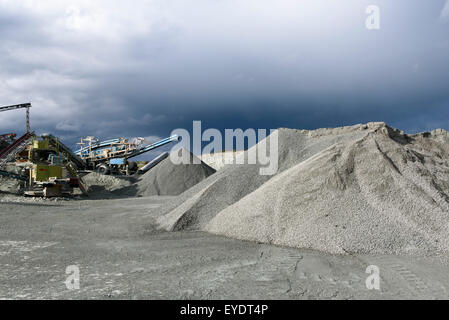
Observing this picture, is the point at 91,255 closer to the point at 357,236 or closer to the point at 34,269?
the point at 34,269

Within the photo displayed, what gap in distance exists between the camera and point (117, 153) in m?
23.5

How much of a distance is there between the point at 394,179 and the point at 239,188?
11.5 ft

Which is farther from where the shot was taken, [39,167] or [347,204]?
[39,167]

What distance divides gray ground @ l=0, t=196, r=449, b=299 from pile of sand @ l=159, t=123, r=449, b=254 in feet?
1.30

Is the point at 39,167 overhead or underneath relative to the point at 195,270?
overhead

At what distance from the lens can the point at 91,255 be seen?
512 centimetres

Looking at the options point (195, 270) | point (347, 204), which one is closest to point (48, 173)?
point (195, 270)

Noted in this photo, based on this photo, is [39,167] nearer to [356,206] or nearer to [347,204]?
[347,204]

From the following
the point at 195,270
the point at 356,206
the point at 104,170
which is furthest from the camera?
the point at 104,170

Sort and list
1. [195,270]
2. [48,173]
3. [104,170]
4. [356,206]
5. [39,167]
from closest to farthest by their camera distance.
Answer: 1. [195,270]
2. [356,206]
3. [39,167]
4. [48,173]
5. [104,170]

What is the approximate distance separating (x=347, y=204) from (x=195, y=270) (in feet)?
10.2

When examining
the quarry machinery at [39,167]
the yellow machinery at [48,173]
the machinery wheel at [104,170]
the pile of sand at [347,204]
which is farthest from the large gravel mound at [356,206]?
the machinery wheel at [104,170]

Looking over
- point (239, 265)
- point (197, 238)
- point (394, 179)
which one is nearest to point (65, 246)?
point (197, 238)
